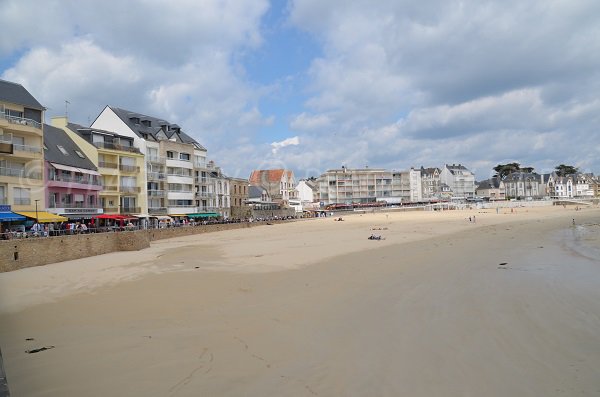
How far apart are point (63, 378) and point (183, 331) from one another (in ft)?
9.02

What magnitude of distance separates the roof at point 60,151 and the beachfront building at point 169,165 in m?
8.46

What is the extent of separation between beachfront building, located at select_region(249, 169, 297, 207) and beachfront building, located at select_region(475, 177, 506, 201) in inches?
3197

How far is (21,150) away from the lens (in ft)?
101

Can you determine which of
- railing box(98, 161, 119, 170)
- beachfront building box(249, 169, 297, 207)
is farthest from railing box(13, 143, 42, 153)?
beachfront building box(249, 169, 297, 207)

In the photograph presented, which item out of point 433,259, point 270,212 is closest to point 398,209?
point 270,212

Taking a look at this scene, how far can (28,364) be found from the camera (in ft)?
25.1

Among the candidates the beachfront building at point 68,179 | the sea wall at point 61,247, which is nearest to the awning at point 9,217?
the beachfront building at point 68,179

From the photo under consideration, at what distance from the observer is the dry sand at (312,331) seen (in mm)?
6445

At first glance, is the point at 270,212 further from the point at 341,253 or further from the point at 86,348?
the point at 86,348

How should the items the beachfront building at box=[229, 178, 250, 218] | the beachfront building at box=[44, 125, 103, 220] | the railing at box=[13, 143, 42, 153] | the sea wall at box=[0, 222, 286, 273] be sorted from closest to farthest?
1. the sea wall at box=[0, 222, 286, 273]
2. the railing at box=[13, 143, 42, 153]
3. the beachfront building at box=[44, 125, 103, 220]
4. the beachfront building at box=[229, 178, 250, 218]

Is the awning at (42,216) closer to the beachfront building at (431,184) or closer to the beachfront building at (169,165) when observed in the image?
the beachfront building at (169,165)

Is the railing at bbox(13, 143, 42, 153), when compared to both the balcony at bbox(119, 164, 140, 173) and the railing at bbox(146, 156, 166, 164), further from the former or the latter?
the railing at bbox(146, 156, 166, 164)

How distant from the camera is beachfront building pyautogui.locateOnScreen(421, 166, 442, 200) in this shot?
14420 centimetres

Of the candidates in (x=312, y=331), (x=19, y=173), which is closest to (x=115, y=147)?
(x=19, y=173)
